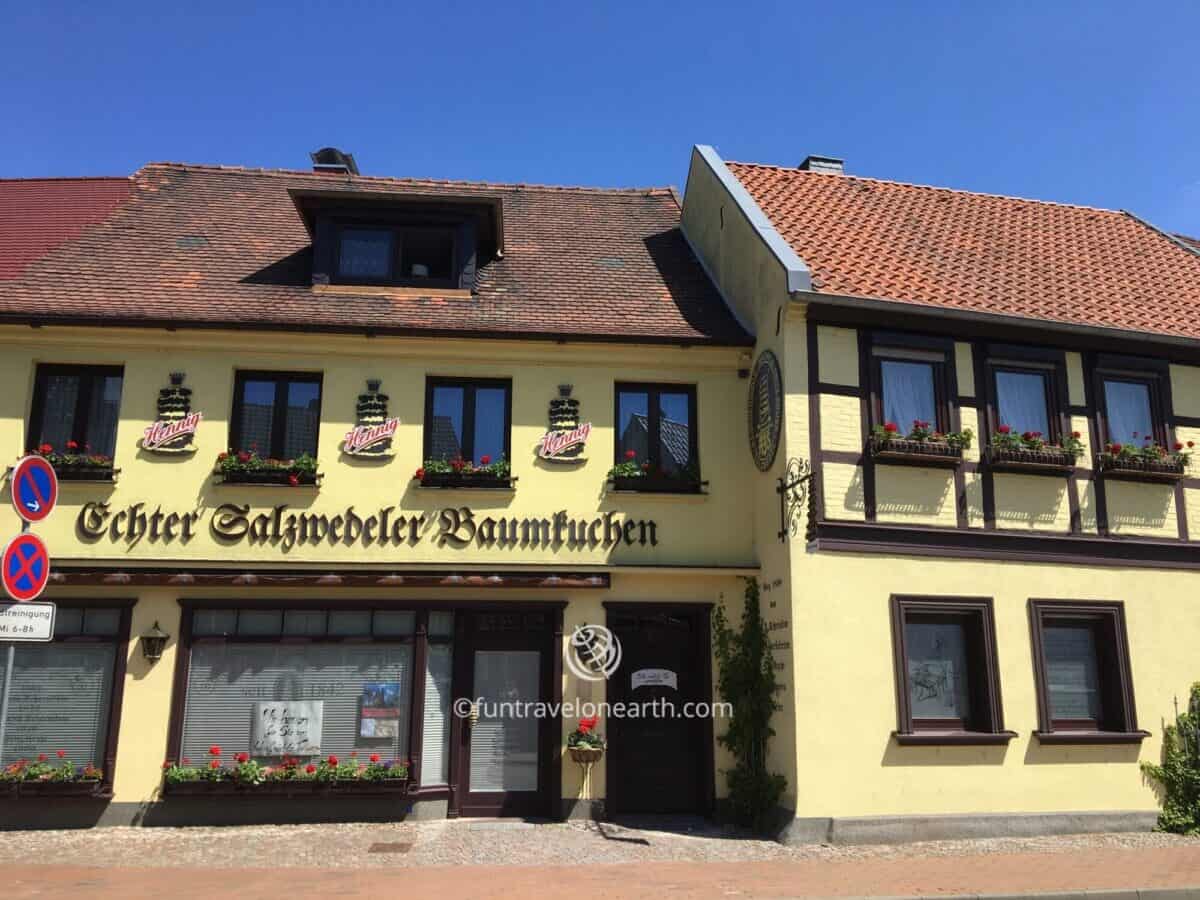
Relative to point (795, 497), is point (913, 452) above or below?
above

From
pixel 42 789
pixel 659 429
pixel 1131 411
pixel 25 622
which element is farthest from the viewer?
pixel 659 429

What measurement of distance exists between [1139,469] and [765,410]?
4605 millimetres

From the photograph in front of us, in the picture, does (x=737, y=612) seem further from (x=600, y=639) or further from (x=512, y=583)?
(x=512, y=583)

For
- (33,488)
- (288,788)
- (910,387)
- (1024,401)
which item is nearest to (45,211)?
(288,788)

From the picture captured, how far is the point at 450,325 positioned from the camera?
12641 mm

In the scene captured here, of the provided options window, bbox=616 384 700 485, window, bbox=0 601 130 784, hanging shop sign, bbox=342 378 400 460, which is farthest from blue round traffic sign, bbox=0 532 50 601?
window, bbox=616 384 700 485

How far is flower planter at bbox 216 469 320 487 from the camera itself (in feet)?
39.3

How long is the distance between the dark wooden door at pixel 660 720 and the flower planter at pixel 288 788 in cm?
262

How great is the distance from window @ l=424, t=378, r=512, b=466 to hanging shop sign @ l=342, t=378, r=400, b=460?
50 cm

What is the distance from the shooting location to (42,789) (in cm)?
1104

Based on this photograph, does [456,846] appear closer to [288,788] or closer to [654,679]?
[288,788]

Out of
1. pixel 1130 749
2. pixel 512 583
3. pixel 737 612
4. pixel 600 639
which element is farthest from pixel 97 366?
pixel 1130 749

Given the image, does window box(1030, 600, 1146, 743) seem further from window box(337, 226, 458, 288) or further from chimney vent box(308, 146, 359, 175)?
chimney vent box(308, 146, 359, 175)

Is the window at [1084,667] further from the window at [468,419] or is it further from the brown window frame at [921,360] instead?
the window at [468,419]
